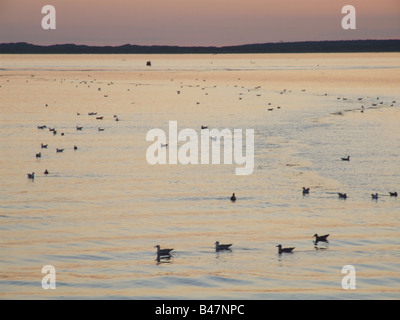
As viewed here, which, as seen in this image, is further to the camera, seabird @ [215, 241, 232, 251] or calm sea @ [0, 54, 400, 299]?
seabird @ [215, 241, 232, 251]

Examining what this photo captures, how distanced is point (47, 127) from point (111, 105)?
22.9 m

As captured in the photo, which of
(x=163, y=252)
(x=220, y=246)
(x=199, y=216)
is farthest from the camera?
(x=199, y=216)

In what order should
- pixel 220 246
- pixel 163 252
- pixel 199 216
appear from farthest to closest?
1. pixel 199 216
2. pixel 220 246
3. pixel 163 252

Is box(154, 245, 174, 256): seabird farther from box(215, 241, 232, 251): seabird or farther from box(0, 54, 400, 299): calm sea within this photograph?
box(215, 241, 232, 251): seabird

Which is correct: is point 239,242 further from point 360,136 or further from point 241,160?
point 360,136

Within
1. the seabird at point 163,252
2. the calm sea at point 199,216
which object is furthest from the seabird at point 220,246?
the seabird at point 163,252

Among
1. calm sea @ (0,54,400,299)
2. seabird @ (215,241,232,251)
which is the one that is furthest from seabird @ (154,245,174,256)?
seabird @ (215,241,232,251)

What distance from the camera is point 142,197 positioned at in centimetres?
3303

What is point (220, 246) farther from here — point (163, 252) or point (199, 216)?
point (199, 216)

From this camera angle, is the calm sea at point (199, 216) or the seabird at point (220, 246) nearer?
the calm sea at point (199, 216)

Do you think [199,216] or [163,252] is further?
[199,216]

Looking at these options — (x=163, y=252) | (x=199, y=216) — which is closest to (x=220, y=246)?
(x=163, y=252)

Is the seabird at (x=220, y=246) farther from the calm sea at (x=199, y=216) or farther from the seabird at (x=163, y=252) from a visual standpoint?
the seabird at (x=163, y=252)

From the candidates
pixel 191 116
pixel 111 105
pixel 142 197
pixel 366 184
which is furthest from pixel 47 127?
pixel 366 184
